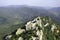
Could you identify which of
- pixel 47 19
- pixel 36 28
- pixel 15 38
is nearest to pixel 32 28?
pixel 36 28

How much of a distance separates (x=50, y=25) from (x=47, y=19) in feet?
30.9

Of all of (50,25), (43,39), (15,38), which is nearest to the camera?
(15,38)

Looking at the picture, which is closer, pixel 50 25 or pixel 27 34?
pixel 27 34

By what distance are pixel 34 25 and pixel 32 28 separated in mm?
3312

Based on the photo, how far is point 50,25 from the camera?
374 feet

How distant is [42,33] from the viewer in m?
101

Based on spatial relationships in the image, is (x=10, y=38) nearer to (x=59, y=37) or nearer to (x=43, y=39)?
(x=43, y=39)

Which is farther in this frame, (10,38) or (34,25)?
(34,25)

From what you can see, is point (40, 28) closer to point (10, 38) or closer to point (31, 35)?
point (31, 35)

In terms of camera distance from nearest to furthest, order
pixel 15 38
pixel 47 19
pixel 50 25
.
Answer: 1. pixel 15 38
2. pixel 50 25
3. pixel 47 19

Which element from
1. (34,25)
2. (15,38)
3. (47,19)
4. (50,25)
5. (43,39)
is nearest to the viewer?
(15,38)

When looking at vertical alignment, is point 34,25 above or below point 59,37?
above

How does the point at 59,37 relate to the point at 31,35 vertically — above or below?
below

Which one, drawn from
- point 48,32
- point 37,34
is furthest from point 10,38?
point 48,32
